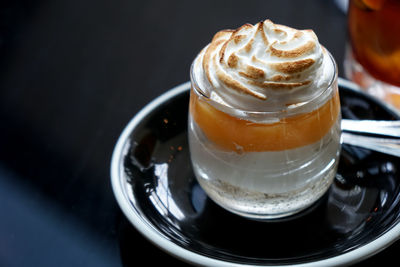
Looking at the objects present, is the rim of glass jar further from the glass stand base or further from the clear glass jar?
the glass stand base

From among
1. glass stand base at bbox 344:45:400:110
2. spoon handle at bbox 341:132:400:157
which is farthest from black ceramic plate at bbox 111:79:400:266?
glass stand base at bbox 344:45:400:110

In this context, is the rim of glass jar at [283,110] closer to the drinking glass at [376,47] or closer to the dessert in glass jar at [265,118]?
the dessert in glass jar at [265,118]

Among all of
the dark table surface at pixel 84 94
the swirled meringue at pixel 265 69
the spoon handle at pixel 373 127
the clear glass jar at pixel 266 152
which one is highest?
the swirled meringue at pixel 265 69

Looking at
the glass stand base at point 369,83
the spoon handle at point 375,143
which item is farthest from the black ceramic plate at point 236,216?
the glass stand base at point 369,83

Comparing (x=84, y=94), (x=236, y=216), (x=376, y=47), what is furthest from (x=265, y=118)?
(x=84, y=94)

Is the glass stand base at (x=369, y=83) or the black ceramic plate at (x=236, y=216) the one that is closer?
the black ceramic plate at (x=236, y=216)

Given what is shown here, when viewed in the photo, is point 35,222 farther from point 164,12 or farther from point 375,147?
point 164,12

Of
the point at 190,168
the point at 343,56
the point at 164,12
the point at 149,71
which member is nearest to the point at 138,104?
the point at 149,71
